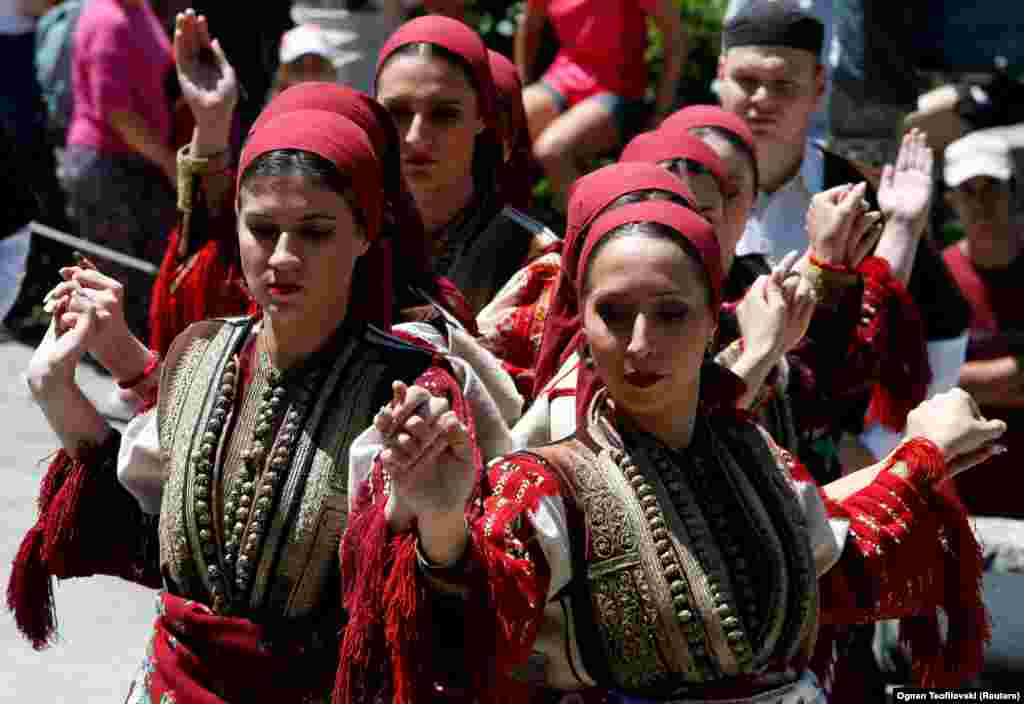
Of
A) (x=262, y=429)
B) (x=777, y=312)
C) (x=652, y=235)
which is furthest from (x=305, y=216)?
(x=777, y=312)

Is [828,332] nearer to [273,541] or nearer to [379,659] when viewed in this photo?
[273,541]

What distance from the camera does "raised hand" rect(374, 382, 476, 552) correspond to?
8.96 ft

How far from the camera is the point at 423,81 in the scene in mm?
4500

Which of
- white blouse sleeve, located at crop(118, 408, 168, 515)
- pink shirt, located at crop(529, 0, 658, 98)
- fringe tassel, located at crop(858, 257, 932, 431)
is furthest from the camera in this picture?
pink shirt, located at crop(529, 0, 658, 98)

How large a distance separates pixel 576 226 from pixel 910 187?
1749 mm

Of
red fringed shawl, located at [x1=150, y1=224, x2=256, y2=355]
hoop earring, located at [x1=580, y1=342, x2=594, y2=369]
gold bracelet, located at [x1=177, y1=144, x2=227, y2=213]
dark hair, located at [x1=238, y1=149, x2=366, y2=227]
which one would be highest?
dark hair, located at [x1=238, y1=149, x2=366, y2=227]

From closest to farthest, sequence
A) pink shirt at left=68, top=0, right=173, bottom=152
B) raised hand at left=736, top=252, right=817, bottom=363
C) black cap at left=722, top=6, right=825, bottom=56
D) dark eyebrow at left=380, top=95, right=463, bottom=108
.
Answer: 1. raised hand at left=736, top=252, right=817, bottom=363
2. dark eyebrow at left=380, top=95, right=463, bottom=108
3. black cap at left=722, top=6, right=825, bottom=56
4. pink shirt at left=68, top=0, right=173, bottom=152

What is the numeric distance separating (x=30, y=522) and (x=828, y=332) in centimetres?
249

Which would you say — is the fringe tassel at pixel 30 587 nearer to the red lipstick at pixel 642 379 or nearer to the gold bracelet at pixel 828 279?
the red lipstick at pixel 642 379

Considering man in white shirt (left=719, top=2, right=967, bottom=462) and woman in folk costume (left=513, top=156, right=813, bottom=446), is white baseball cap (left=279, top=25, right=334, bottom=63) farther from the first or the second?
woman in folk costume (left=513, top=156, right=813, bottom=446)

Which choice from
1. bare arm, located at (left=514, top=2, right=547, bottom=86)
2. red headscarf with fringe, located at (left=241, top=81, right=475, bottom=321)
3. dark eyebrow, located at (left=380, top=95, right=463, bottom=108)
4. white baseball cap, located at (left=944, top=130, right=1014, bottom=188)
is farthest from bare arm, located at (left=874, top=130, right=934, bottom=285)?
bare arm, located at (left=514, top=2, right=547, bottom=86)

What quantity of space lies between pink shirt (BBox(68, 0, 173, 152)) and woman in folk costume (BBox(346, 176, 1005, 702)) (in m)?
4.20

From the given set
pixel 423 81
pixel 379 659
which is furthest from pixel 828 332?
pixel 379 659

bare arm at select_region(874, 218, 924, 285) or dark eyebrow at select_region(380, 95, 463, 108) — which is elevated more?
dark eyebrow at select_region(380, 95, 463, 108)
